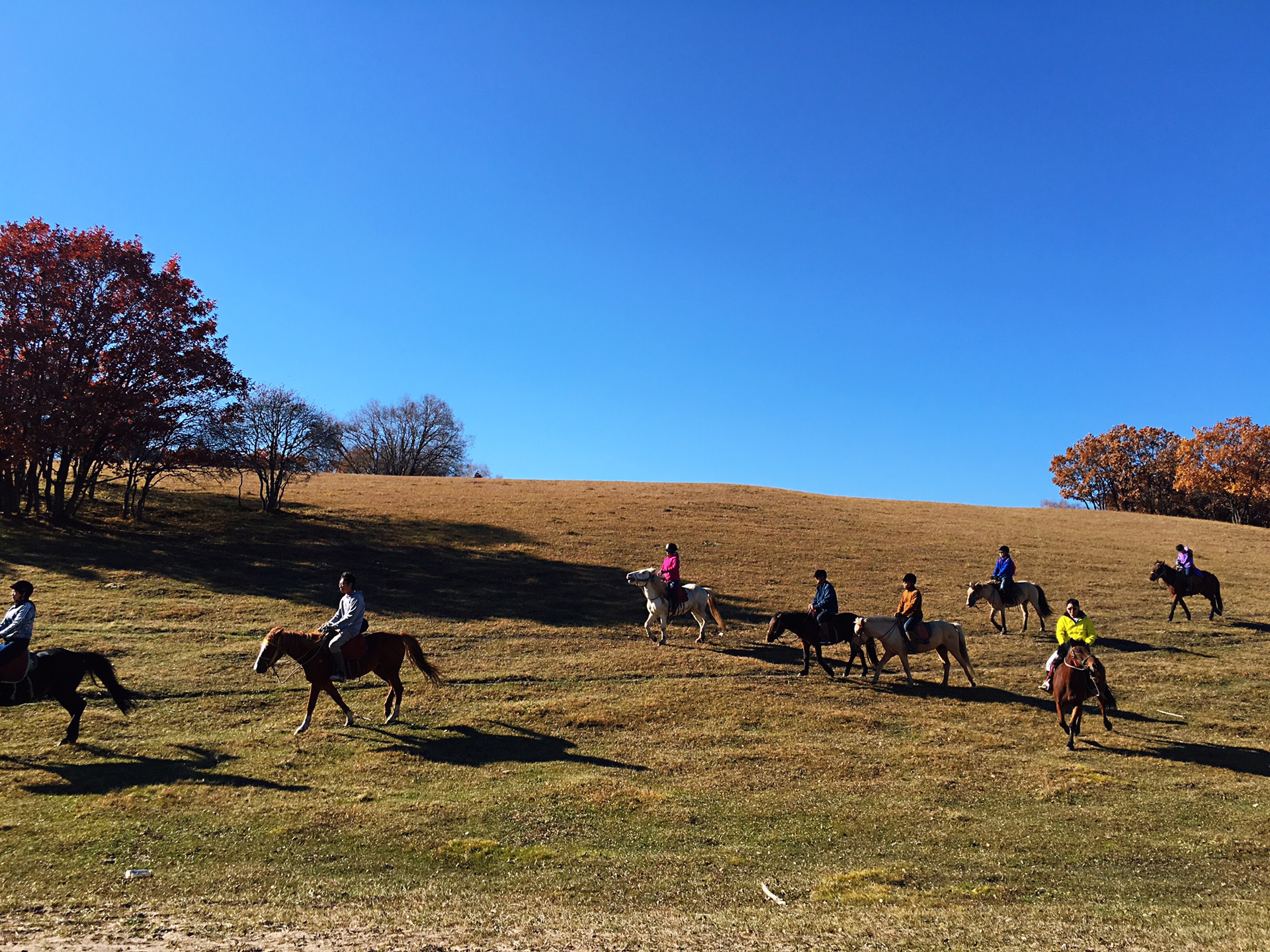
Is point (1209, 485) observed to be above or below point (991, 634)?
above

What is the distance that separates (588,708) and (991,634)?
15078mm

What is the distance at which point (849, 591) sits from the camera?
28141mm

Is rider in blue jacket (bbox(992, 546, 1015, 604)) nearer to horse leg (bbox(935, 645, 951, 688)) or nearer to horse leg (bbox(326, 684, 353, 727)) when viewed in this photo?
horse leg (bbox(935, 645, 951, 688))

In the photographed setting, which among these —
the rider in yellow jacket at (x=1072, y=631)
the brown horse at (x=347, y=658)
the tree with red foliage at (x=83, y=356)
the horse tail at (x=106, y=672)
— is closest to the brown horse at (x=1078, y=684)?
the rider in yellow jacket at (x=1072, y=631)

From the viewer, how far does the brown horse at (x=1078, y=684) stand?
1429cm

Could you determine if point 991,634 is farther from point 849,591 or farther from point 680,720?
point 680,720

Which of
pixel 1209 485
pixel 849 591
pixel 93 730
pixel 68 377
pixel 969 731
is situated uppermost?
pixel 1209 485

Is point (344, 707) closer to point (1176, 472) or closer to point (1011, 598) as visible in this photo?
point (1011, 598)

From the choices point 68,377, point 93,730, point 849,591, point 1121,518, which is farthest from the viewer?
point 1121,518

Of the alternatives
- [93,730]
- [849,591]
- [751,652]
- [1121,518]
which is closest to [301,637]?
[93,730]

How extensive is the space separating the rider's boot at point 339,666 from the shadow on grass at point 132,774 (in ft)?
6.91

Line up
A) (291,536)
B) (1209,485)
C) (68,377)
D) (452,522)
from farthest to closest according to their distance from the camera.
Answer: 1. (1209,485)
2. (452,522)
3. (291,536)
4. (68,377)

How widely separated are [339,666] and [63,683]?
14.7 feet

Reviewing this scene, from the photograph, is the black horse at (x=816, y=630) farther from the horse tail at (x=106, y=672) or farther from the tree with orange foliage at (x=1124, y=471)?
the tree with orange foliage at (x=1124, y=471)
